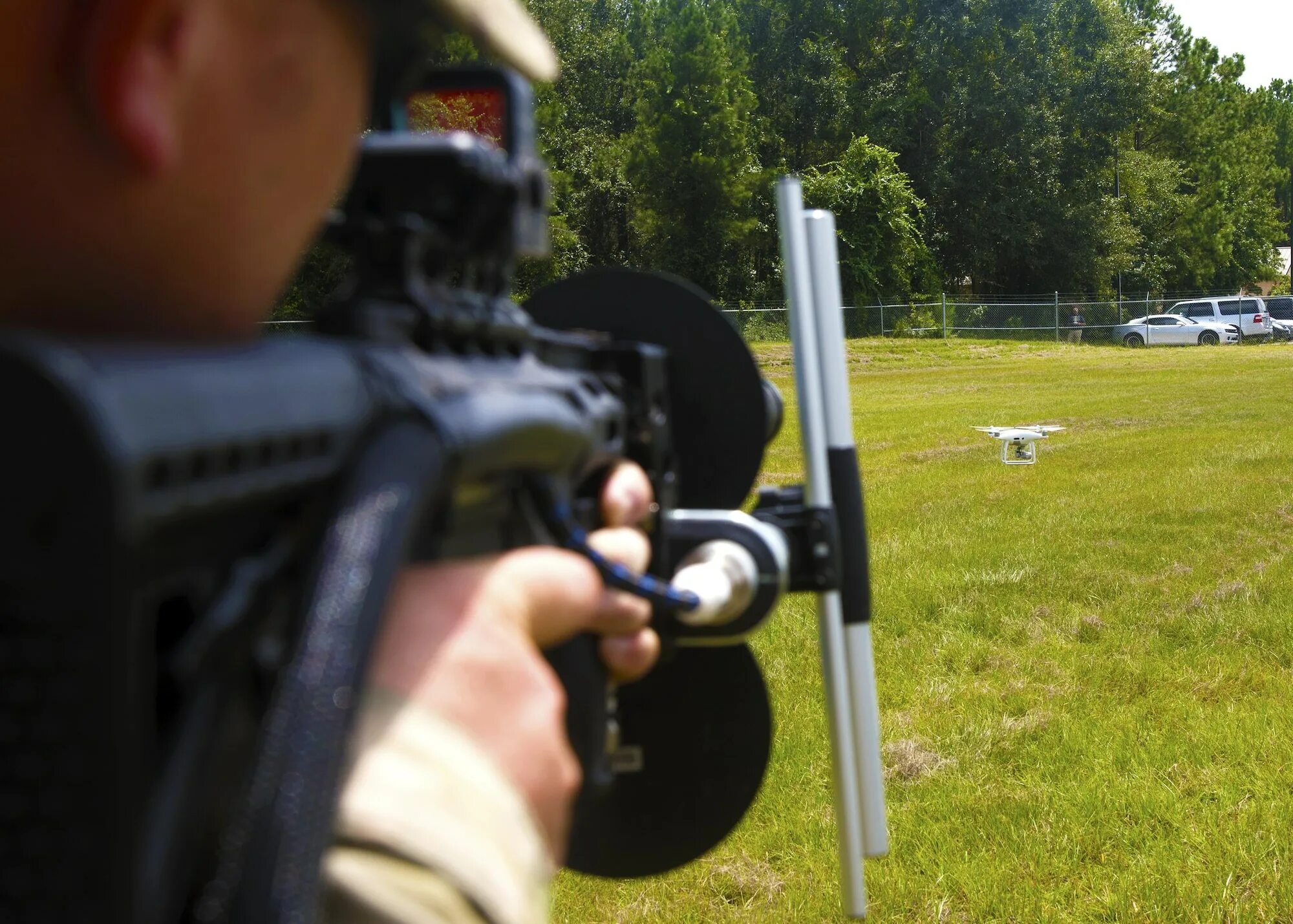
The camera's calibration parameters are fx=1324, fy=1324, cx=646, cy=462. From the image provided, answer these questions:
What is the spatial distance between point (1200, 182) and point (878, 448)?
174 ft

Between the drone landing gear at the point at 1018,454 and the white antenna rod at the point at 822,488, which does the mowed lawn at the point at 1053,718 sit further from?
the white antenna rod at the point at 822,488

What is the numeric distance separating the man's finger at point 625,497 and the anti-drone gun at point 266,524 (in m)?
0.02

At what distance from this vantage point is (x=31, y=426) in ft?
1.66

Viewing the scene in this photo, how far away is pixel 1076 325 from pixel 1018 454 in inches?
1323

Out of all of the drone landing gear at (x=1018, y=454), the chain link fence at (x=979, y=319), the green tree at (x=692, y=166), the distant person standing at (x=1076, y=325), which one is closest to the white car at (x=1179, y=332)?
the chain link fence at (x=979, y=319)

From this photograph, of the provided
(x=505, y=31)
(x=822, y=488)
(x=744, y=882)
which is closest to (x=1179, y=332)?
(x=744, y=882)

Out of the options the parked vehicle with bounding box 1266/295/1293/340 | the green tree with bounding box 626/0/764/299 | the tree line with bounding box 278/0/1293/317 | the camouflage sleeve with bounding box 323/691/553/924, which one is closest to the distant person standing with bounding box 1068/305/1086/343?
the tree line with bounding box 278/0/1293/317

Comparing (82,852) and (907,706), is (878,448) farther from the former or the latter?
(82,852)

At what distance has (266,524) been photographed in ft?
2.20

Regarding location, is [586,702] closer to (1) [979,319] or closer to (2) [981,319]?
(1) [979,319]

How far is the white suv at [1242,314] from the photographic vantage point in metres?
41.8

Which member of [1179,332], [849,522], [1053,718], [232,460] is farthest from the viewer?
[1179,332]

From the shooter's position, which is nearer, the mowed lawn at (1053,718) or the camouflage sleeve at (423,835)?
the camouflage sleeve at (423,835)

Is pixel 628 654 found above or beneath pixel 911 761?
above
